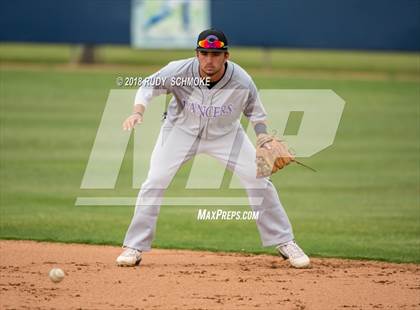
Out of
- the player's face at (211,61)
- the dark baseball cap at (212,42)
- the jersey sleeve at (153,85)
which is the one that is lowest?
the jersey sleeve at (153,85)

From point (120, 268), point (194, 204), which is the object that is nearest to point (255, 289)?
point (120, 268)

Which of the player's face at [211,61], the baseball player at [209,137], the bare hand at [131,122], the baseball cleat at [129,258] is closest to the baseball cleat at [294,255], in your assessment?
the baseball player at [209,137]

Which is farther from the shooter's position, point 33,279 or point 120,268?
point 120,268

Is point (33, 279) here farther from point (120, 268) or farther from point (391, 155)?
point (391, 155)

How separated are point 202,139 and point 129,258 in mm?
1360

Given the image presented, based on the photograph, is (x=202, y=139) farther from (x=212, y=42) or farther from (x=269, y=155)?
(x=212, y=42)

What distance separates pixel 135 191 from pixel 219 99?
4.90m

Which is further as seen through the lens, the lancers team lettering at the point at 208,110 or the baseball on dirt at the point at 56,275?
the lancers team lettering at the point at 208,110

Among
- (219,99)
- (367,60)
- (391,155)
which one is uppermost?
(219,99)

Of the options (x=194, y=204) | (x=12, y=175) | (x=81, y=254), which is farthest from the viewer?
(x=12, y=175)

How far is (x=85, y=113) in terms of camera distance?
20.3 meters

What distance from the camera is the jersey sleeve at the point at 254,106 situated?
903 cm

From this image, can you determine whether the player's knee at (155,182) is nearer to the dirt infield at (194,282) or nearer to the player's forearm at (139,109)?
the player's forearm at (139,109)

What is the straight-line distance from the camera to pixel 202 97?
8961 mm
